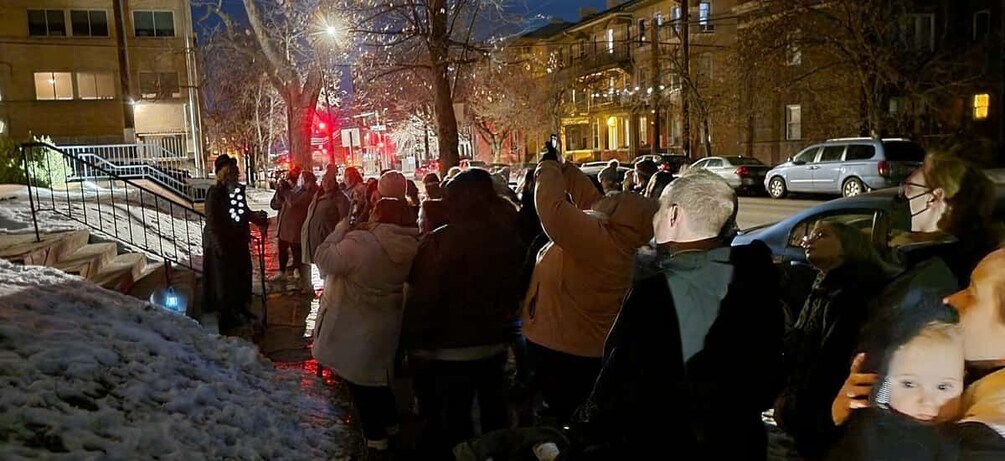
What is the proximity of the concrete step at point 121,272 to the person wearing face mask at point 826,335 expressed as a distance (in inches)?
272

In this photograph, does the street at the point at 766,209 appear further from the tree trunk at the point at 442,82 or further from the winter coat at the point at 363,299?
the winter coat at the point at 363,299

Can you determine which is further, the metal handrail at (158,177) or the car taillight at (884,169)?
the car taillight at (884,169)

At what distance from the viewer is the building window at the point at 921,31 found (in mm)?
25719

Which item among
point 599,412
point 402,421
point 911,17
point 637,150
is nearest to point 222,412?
point 402,421

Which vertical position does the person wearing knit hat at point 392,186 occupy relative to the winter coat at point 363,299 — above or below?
above

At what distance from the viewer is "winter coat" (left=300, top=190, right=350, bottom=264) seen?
9.02 m

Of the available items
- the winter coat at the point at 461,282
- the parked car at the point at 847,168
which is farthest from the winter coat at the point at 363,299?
the parked car at the point at 847,168

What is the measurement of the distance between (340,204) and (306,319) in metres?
1.50

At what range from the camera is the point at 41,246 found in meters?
7.70

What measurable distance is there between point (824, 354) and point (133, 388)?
12.8 ft

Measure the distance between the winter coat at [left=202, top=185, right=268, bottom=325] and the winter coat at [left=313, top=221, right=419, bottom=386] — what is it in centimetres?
315

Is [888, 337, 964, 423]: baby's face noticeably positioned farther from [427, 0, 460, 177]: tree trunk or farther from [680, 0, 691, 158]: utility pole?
[680, 0, 691, 158]: utility pole

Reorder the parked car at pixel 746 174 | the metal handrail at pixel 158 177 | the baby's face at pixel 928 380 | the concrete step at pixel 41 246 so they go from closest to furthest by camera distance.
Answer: the baby's face at pixel 928 380
the concrete step at pixel 41 246
the metal handrail at pixel 158 177
the parked car at pixel 746 174

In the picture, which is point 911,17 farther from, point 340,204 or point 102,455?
point 102,455
